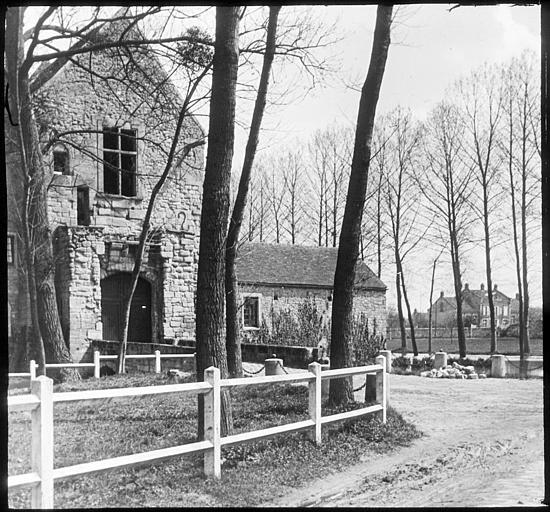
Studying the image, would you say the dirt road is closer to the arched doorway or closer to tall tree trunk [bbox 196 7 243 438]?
tall tree trunk [bbox 196 7 243 438]

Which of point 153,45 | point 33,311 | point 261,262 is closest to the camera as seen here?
point 33,311

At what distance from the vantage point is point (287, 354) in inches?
548

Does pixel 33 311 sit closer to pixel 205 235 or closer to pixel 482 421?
pixel 205 235

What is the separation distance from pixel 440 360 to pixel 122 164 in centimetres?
964

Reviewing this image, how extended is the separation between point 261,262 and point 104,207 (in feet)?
35.1

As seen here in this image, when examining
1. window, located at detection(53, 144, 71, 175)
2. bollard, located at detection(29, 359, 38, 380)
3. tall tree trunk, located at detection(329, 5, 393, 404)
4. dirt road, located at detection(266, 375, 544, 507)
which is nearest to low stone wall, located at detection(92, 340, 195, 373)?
bollard, located at detection(29, 359, 38, 380)

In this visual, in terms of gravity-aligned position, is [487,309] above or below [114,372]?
above

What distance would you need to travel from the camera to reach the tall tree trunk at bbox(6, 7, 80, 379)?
22.8 ft

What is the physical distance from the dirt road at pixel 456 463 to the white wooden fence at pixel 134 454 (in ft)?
2.63

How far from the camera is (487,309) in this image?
872 centimetres

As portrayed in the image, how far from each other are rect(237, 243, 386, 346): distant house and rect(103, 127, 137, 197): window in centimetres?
297

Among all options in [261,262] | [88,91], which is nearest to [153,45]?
[88,91]

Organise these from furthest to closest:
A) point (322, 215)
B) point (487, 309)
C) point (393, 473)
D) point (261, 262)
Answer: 1. point (261, 262)
2. point (322, 215)
3. point (487, 309)
4. point (393, 473)

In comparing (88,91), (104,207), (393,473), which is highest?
(88,91)
